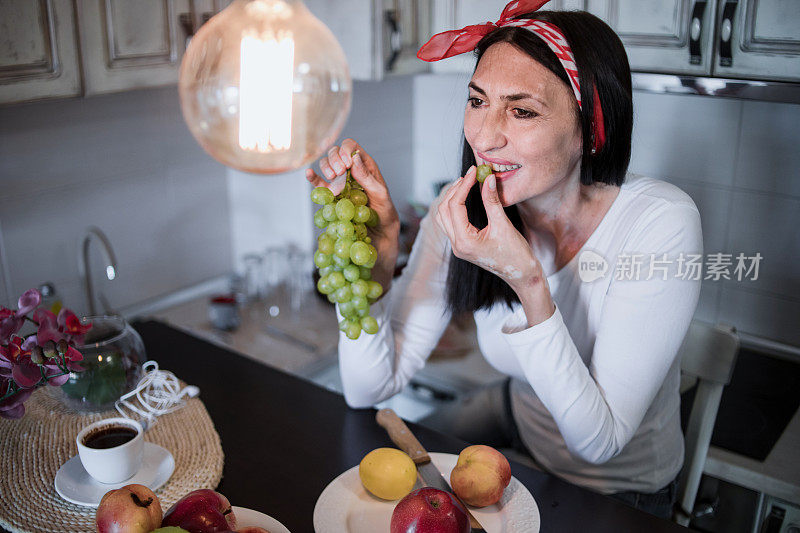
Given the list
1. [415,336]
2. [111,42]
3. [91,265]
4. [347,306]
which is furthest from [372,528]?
[91,265]

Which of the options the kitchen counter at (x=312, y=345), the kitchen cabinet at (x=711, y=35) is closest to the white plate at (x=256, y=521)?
the kitchen counter at (x=312, y=345)

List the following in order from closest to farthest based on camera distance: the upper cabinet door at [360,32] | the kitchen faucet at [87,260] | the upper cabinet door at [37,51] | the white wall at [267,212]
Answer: the upper cabinet door at [37,51], the kitchen faucet at [87,260], the upper cabinet door at [360,32], the white wall at [267,212]

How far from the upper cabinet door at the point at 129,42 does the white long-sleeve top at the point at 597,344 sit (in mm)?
796

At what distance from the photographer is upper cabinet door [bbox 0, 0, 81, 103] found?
4.65 ft

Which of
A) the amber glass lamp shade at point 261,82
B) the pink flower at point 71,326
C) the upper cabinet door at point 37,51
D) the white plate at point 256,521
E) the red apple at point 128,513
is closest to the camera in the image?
the red apple at point 128,513

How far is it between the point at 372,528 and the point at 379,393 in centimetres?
39

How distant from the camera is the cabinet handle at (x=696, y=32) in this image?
1551mm

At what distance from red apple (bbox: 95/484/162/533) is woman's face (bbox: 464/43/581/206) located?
0.72 metres

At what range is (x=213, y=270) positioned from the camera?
250cm

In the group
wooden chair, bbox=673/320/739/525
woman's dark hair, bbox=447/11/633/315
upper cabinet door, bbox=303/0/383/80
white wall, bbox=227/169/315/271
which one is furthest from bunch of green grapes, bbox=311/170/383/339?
white wall, bbox=227/169/315/271

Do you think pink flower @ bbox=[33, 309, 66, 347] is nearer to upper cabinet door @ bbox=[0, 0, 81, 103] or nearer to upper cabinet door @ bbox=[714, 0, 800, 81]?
upper cabinet door @ bbox=[0, 0, 81, 103]

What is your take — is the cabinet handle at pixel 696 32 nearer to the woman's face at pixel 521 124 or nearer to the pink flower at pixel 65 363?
the woman's face at pixel 521 124

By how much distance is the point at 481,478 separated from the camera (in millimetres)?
976

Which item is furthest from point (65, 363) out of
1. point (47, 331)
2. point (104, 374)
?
point (104, 374)
